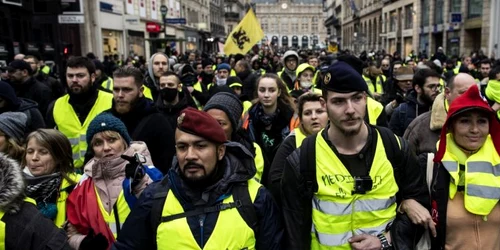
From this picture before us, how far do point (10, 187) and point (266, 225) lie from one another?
1.43 metres

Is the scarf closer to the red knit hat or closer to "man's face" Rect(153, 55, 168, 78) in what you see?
the red knit hat

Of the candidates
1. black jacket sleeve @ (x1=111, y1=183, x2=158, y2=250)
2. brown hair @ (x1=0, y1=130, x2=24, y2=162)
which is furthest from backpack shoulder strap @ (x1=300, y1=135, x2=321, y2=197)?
brown hair @ (x1=0, y1=130, x2=24, y2=162)

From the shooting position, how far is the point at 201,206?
2604mm

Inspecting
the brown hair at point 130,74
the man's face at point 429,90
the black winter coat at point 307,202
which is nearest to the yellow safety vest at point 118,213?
the black winter coat at point 307,202

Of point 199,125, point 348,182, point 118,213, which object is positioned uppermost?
point 199,125

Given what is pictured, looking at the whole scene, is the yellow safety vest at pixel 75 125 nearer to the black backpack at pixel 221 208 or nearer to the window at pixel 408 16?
the black backpack at pixel 221 208

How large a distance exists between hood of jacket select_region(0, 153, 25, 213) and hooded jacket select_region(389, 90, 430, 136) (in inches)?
163

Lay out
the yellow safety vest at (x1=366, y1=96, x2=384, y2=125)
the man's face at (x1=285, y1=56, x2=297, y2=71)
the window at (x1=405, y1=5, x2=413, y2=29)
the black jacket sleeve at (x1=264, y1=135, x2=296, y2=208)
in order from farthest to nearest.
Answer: the window at (x1=405, y1=5, x2=413, y2=29) → the man's face at (x1=285, y1=56, x2=297, y2=71) → the yellow safety vest at (x1=366, y1=96, x2=384, y2=125) → the black jacket sleeve at (x1=264, y1=135, x2=296, y2=208)

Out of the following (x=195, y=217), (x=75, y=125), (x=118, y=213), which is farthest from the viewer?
(x=75, y=125)

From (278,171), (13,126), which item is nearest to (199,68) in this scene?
(13,126)

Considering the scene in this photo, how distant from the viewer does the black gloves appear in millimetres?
2973

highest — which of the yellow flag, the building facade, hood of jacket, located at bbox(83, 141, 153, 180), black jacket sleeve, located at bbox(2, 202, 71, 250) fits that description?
the building facade

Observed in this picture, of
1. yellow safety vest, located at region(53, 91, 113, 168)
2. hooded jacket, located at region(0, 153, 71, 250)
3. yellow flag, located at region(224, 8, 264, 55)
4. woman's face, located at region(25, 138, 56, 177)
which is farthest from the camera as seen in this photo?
yellow flag, located at region(224, 8, 264, 55)

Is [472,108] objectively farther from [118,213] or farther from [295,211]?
[118,213]
